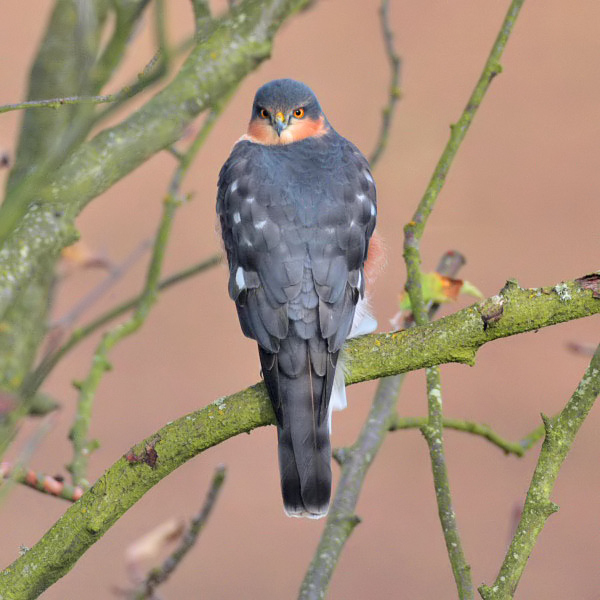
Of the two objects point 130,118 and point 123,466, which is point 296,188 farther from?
point 123,466

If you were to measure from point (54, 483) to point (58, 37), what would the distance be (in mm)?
1343

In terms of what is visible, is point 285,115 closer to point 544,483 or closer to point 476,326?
point 476,326

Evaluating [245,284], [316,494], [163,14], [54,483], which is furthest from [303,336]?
[163,14]

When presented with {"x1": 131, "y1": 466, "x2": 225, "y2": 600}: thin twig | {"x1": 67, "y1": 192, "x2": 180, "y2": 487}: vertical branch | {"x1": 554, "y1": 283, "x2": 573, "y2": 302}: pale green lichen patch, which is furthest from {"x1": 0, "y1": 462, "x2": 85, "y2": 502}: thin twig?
{"x1": 554, "y1": 283, "x2": 573, "y2": 302}: pale green lichen patch

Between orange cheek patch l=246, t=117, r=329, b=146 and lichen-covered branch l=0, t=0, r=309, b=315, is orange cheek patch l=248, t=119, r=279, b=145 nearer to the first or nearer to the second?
orange cheek patch l=246, t=117, r=329, b=146

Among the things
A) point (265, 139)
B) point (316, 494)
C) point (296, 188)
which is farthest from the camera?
point (265, 139)

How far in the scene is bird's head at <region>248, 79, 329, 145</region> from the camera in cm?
295

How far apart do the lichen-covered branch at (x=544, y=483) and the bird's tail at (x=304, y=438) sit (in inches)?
21.1

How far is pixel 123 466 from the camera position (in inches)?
70.9

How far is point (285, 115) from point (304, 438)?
126cm

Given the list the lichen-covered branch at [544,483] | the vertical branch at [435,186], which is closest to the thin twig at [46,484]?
the vertical branch at [435,186]

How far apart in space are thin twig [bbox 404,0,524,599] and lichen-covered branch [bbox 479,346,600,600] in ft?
0.69

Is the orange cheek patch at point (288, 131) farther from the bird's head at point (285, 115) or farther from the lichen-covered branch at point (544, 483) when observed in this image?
the lichen-covered branch at point (544, 483)

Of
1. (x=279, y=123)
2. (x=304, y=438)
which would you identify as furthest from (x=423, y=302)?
(x=279, y=123)
